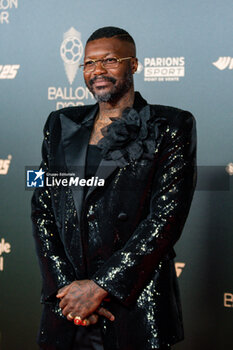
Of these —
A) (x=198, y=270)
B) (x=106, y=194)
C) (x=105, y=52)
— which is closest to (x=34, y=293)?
(x=198, y=270)

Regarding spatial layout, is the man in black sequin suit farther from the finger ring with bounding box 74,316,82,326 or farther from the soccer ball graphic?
the soccer ball graphic

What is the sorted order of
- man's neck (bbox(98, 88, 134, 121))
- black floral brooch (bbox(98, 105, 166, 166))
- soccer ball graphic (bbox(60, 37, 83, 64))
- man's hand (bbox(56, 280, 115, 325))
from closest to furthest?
1. man's hand (bbox(56, 280, 115, 325))
2. black floral brooch (bbox(98, 105, 166, 166))
3. man's neck (bbox(98, 88, 134, 121))
4. soccer ball graphic (bbox(60, 37, 83, 64))

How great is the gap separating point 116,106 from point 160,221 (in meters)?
0.45

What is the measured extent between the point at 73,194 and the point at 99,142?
0.20 meters

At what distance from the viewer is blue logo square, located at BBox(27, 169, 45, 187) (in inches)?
73.4

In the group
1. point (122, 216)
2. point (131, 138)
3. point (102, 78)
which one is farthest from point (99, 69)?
point (122, 216)

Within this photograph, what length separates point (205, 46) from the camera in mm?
2711

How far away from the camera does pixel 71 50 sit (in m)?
2.96

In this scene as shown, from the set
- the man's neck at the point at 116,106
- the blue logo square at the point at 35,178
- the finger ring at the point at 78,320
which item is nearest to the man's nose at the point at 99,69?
the man's neck at the point at 116,106

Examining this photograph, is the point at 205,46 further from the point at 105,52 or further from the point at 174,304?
the point at 174,304

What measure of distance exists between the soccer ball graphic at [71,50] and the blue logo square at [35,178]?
102cm

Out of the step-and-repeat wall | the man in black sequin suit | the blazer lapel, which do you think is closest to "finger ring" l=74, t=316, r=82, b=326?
the man in black sequin suit

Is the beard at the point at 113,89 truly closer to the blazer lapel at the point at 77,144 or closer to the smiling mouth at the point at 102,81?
the smiling mouth at the point at 102,81

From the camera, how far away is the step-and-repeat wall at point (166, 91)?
2717mm
